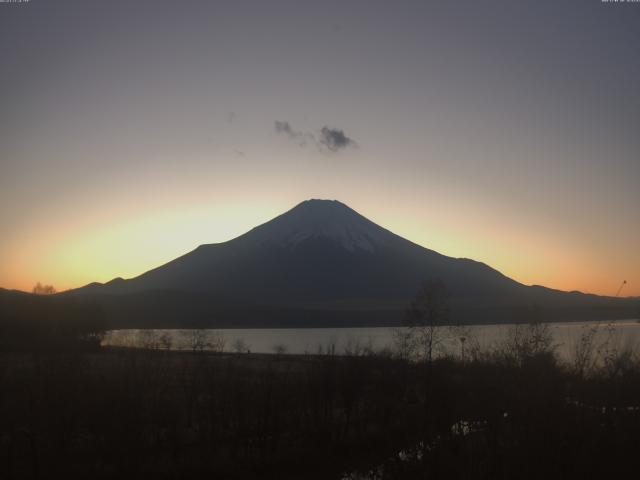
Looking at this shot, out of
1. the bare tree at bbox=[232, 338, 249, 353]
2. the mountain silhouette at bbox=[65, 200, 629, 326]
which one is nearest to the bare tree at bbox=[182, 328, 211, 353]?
the bare tree at bbox=[232, 338, 249, 353]

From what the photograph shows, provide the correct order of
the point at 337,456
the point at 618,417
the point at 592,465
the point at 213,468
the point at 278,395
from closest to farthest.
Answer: the point at 592,465 < the point at 618,417 < the point at 213,468 < the point at 337,456 < the point at 278,395

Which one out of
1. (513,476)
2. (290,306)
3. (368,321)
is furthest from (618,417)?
(290,306)

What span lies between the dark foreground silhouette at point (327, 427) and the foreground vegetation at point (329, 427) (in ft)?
0.13

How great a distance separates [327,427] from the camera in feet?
62.4

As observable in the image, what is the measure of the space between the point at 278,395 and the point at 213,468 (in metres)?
4.08

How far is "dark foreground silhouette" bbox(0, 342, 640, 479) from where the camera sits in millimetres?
10727

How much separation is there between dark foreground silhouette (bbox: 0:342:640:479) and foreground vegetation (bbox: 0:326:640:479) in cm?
4

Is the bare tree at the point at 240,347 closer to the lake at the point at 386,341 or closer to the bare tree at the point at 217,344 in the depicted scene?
the lake at the point at 386,341

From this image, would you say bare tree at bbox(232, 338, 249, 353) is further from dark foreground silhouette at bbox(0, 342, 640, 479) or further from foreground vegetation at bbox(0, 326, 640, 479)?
foreground vegetation at bbox(0, 326, 640, 479)

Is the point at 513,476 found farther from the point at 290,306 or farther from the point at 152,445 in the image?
the point at 290,306

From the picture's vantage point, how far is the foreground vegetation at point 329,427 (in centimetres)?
1074

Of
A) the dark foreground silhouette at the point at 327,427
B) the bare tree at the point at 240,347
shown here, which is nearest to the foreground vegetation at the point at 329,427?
the dark foreground silhouette at the point at 327,427

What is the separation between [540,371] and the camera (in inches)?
589

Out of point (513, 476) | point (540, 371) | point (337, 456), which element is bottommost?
point (337, 456)
